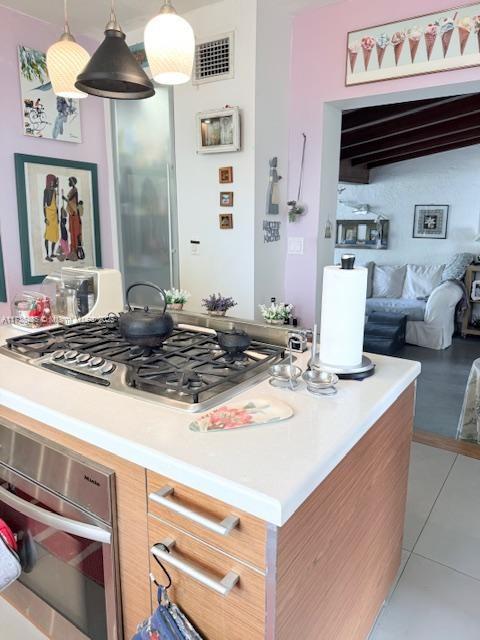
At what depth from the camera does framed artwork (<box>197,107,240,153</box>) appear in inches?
118

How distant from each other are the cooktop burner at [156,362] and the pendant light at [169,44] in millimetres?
884

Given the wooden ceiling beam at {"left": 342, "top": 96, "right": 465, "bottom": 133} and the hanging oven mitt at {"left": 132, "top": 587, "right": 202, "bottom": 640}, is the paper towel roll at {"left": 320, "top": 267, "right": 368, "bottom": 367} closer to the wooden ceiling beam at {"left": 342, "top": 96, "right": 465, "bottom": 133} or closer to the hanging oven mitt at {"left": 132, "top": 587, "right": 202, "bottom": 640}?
the hanging oven mitt at {"left": 132, "top": 587, "right": 202, "bottom": 640}

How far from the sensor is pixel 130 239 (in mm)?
3756

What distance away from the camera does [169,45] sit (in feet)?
4.58

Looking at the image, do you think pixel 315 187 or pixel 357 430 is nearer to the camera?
pixel 357 430

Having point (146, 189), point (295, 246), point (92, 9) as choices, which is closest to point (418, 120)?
point (295, 246)

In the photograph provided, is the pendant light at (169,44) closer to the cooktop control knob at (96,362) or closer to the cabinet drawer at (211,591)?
the cooktop control knob at (96,362)

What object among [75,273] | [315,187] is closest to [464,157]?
[315,187]

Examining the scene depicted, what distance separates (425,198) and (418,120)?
1.97 metres

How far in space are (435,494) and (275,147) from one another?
2.38 m

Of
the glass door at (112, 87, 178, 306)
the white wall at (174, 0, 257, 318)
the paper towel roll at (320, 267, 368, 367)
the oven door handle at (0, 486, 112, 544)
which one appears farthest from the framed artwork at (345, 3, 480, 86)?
the oven door handle at (0, 486, 112, 544)

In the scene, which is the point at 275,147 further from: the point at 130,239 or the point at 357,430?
the point at 357,430

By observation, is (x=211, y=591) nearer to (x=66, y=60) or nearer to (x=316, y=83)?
(x=66, y=60)

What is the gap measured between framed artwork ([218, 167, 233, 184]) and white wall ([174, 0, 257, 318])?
3 centimetres
